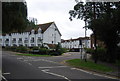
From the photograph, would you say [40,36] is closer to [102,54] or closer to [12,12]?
[102,54]

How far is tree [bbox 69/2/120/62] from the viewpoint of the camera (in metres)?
18.9

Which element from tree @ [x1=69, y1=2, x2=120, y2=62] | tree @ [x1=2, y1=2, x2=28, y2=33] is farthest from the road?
tree @ [x1=69, y1=2, x2=120, y2=62]

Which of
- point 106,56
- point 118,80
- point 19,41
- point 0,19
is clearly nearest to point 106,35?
point 106,56

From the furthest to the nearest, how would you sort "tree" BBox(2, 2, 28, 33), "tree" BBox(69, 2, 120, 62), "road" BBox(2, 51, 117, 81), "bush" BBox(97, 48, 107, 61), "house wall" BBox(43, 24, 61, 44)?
1. "house wall" BBox(43, 24, 61, 44)
2. "bush" BBox(97, 48, 107, 61)
3. "tree" BBox(69, 2, 120, 62)
4. "tree" BBox(2, 2, 28, 33)
5. "road" BBox(2, 51, 117, 81)

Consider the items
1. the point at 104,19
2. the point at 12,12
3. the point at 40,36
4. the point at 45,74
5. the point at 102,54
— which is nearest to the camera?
the point at 12,12

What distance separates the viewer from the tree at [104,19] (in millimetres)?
18944

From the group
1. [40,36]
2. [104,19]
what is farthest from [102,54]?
[40,36]

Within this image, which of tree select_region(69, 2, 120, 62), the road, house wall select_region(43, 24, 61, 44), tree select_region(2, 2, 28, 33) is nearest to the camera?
the road

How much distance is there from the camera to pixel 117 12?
1733 cm

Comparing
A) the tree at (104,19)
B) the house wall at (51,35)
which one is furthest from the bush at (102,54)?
the house wall at (51,35)

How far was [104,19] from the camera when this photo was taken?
19469 mm

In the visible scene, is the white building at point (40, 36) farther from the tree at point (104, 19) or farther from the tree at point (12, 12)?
the tree at point (12, 12)

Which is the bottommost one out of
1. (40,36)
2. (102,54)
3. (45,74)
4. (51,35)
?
(45,74)

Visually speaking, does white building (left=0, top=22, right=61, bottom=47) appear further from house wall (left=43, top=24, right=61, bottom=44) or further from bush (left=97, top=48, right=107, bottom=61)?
bush (left=97, top=48, right=107, bottom=61)
